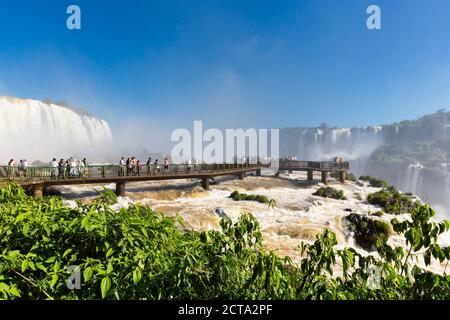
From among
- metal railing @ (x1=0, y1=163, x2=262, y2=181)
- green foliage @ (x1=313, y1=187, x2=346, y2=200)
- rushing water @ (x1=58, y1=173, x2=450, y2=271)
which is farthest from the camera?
green foliage @ (x1=313, y1=187, x2=346, y2=200)

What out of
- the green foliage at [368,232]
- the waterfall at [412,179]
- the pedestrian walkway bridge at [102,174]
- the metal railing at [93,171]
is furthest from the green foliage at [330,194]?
the waterfall at [412,179]

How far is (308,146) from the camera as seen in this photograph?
140375 mm

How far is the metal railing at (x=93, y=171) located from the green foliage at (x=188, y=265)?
16.6 meters

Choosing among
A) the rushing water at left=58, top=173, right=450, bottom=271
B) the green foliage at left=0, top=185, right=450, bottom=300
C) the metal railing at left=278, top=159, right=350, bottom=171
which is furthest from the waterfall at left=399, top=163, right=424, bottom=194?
the green foliage at left=0, top=185, right=450, bottom=300

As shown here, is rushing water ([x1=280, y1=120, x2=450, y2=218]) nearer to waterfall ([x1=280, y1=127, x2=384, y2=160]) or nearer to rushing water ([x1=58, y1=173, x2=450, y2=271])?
waterfall ([x1=280, y1=127, x2=384, y2=160])

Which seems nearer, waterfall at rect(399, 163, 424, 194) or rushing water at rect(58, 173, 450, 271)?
rushing water at rect(58, 173, 450, 271)

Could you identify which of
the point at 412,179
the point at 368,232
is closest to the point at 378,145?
the point at 412,179

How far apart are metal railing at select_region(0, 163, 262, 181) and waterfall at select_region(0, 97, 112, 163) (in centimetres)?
4799

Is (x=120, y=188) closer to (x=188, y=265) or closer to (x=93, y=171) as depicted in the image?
(x=93, y=171)

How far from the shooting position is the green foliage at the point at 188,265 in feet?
8.79

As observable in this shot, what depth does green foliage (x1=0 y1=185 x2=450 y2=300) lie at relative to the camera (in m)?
2.68
